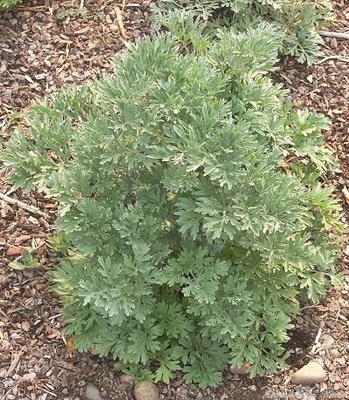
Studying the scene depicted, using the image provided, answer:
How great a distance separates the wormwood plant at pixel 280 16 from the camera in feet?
15.5

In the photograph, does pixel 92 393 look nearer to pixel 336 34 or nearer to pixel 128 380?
pixel 128 380

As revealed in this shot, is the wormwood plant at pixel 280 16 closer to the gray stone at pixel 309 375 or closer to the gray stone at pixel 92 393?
the gray stone at pixel 309 375

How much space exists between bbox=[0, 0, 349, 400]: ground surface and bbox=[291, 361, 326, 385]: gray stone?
37 mm

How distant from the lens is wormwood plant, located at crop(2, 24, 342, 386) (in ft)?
10.4

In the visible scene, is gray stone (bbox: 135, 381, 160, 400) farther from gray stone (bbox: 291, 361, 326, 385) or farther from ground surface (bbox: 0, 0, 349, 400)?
gray stone (bbox: 291, 361, 326, 385)

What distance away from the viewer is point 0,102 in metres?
4.59

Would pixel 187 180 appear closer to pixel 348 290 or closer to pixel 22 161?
pixel 22 161

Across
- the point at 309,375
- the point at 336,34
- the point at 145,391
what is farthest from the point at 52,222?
the point at 336,34

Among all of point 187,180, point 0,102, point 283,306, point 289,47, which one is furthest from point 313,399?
point 0,102

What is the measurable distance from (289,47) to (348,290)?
1577 mm

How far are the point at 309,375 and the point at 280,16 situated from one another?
7.33 feet

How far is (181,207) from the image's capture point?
3270 millimetres

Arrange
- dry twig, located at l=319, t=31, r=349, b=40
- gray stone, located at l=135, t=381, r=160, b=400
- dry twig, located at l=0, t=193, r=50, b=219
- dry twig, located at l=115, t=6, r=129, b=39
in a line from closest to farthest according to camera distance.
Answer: gray stone, located at l=135, t=381, r=160, b=400 < dry twig, located at l=0, t=193, r=50, b=219 < dry twig, located at l=115, t=6, r=129, b=39 < dry twig, located at l=319, t=31, r=349, b=40

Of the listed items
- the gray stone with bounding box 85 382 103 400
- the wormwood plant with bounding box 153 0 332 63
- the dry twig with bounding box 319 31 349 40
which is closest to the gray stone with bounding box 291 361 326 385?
the gray stone with bounding box 85 382 103 400
